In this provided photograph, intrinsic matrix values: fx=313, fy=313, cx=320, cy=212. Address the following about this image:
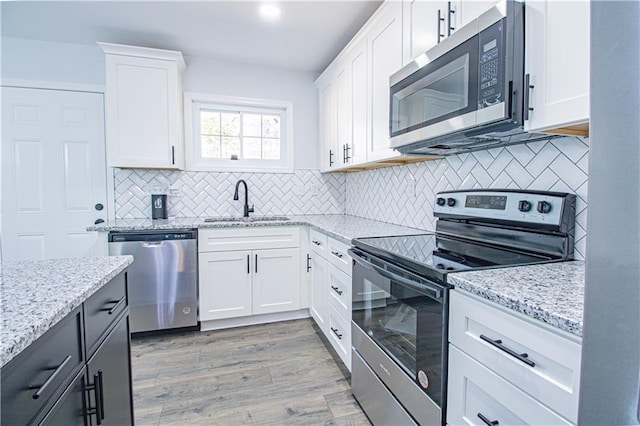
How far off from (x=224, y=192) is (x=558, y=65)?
2810 millimetres

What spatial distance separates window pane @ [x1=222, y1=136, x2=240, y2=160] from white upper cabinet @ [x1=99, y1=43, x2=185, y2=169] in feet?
1.82

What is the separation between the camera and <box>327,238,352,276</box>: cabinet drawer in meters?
1.87

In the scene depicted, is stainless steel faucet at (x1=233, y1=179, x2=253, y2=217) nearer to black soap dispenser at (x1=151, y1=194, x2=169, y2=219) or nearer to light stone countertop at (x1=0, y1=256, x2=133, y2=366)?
black soap dispenser at (x1=151, y1=194, x2=169, y2=219)

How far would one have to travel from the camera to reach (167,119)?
2.74m

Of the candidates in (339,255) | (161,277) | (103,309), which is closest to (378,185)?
(339,255)

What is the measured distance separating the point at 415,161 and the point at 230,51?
200 cm

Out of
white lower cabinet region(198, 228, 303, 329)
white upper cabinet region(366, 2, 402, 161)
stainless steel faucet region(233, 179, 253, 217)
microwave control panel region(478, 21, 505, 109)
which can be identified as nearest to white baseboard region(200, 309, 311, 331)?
white lower cabinet region(198, 228, 303, 329)

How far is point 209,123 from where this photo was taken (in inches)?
127

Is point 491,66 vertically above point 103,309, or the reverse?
point 491,66

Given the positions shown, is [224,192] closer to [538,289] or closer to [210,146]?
[210,146]

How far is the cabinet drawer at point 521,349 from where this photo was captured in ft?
2.19

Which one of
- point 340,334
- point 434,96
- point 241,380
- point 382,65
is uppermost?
point 382,65

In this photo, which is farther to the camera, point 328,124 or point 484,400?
point 328,124

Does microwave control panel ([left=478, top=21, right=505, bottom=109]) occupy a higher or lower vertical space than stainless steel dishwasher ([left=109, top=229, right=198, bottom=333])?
higher
